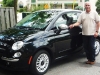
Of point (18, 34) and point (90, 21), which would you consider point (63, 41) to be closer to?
point (90, 21)

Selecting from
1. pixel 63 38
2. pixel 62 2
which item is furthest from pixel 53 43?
pixel 62 2

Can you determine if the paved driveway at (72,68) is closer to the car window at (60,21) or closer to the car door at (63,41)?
the car door at (63,41)

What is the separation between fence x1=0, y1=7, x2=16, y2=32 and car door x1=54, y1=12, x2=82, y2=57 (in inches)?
156

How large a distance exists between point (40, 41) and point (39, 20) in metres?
1.04

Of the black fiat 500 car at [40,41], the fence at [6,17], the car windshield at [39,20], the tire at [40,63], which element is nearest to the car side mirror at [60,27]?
the black fiat 500 car at [40,41]

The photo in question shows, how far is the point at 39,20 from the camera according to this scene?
5.73 meters

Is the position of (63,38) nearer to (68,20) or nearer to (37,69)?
(68,20)

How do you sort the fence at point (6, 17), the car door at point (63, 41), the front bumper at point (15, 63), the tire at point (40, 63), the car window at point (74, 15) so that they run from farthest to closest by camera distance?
1. the fence at point (6, 17)
2. the car window at point (74, 15)
3. the car door at point (63, 41)
4. the tire at point (40, 63)
5. the front bumper at point (15, 63)

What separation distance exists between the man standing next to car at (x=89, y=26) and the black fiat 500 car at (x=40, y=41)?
27 cm

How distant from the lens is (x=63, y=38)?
5520 mm

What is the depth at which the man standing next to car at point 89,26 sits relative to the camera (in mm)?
5706

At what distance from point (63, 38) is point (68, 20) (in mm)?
679

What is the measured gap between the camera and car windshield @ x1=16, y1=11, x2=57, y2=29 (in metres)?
5.48

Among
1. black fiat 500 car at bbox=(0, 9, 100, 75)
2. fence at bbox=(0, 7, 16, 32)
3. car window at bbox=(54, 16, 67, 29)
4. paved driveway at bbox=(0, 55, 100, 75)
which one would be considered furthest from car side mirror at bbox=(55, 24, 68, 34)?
fence at bbox=(0, 7, 16, 32)
